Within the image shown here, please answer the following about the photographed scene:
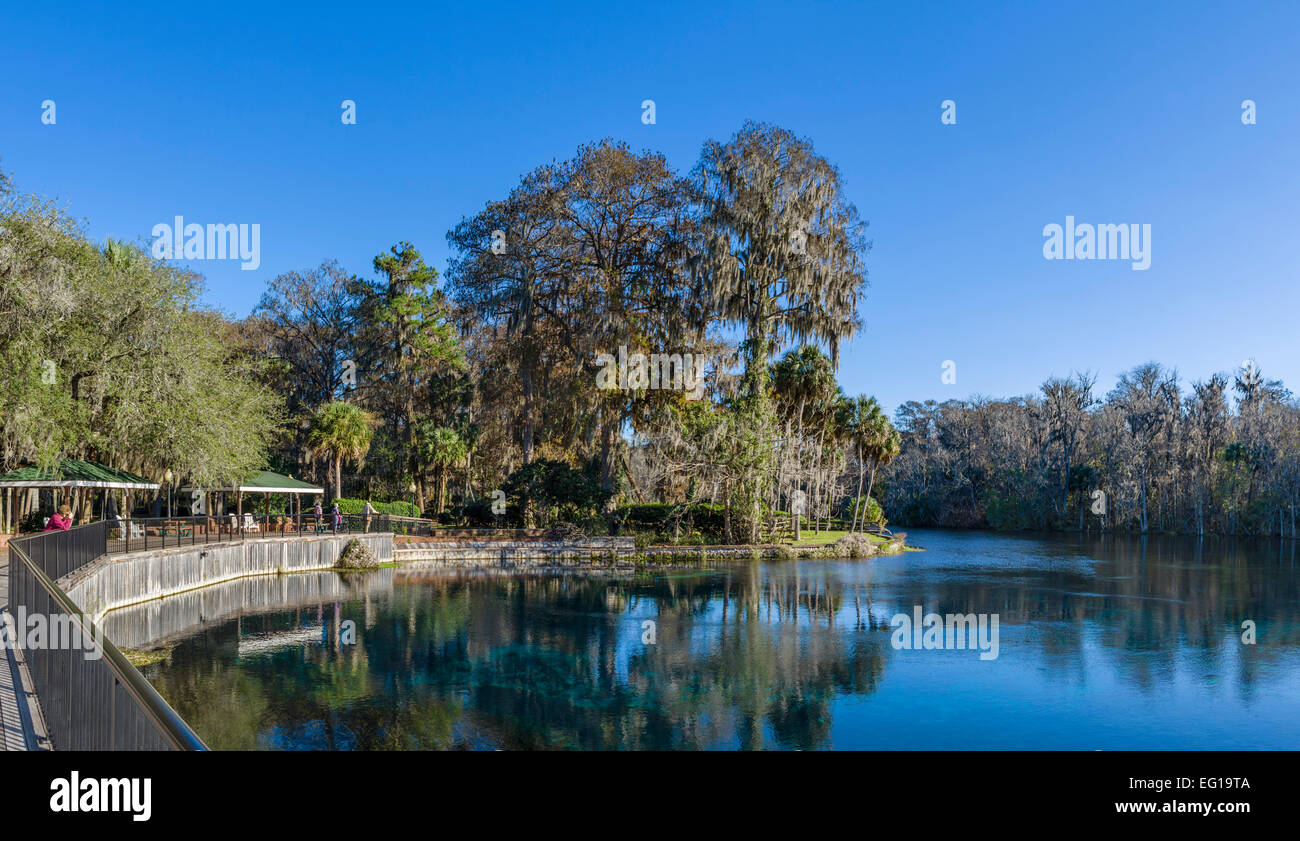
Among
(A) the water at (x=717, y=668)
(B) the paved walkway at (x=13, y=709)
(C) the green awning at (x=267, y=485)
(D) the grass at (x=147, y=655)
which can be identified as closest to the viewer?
(B) the paved walkway at (x=13, y=709)

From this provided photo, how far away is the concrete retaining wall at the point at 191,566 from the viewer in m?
17.2

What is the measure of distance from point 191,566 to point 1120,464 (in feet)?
229

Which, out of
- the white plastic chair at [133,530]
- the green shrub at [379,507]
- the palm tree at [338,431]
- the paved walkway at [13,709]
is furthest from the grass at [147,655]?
the palm tree at [338,431]

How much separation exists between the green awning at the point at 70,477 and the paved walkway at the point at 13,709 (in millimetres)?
15164

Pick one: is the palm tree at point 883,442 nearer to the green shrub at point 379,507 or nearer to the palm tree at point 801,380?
the palm tree at point 801,380

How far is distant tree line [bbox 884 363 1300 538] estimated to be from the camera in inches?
2368

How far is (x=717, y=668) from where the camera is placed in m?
15.2

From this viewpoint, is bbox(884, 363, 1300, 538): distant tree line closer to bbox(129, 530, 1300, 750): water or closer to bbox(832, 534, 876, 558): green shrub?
bbox(832, 534, 876, 558): green shrub

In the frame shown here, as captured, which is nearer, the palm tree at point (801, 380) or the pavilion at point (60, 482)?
the pavilion at point (60, 482)

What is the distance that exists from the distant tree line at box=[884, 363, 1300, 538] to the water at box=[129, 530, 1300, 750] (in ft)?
128

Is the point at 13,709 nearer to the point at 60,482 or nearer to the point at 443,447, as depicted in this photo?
the point at 60,482

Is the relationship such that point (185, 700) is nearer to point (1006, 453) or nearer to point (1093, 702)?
point (1093, 702)

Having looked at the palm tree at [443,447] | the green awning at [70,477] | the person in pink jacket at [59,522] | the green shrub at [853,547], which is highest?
the palm tree at [443,447]

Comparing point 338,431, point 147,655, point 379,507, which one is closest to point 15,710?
point 147,655
